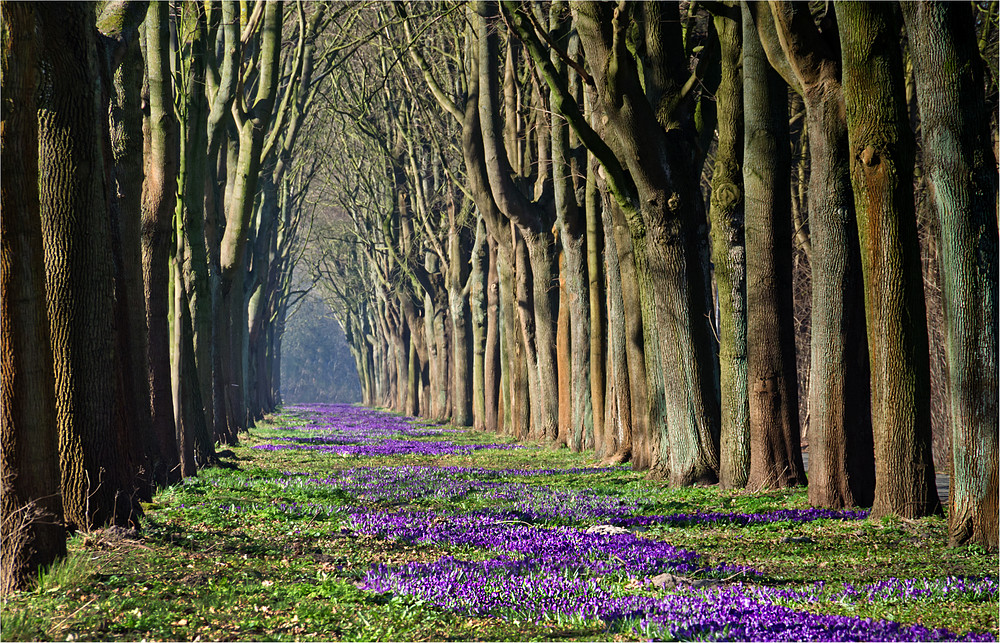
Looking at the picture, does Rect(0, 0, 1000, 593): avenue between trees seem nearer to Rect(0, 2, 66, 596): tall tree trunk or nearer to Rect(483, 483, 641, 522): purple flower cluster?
Rect(0, 2, 66, 596): tall tree trunk

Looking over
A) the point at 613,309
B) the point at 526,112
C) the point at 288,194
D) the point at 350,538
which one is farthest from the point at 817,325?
the point at 288,194

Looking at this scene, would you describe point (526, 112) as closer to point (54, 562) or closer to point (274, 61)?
point (274, 61)

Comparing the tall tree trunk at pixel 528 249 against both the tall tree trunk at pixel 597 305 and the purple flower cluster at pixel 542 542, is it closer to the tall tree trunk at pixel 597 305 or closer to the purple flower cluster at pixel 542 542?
the tall tree trunk at pixel 597 305

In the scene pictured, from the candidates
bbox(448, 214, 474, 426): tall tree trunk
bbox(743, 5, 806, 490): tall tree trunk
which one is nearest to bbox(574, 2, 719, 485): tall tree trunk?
bbox(743, 5, 806, 490): tall tree trunk

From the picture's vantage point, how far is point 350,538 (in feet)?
26.6

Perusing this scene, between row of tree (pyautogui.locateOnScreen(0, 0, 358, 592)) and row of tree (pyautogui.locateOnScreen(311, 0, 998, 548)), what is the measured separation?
496 centimetres

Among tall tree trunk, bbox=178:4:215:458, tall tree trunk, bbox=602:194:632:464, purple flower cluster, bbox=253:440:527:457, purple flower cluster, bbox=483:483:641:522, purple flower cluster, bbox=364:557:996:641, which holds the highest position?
tall tree trunk, bbox=178:4:215:458

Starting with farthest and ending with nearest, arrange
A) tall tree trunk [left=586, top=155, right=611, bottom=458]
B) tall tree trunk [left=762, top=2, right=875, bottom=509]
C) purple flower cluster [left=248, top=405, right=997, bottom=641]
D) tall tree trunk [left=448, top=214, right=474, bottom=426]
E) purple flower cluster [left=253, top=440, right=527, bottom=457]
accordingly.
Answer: tall tree trunk [left=448, top=214, right=474, bottom=426], purple flower cluster [left=253, top=440, right=527, bottom=457], tall tree trunk [left=586, top=155, right=611, bottom=458], tall tree trunk [left=762, top=2, right=875, bottom=509], purple flower cluster [left=248, top=405, right=997, bottom=641]

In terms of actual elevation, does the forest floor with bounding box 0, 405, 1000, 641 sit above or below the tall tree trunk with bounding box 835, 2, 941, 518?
below

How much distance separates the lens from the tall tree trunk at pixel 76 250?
275 inches

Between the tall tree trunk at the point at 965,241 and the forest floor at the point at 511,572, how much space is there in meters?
0.57

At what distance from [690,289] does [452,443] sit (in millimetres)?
11395

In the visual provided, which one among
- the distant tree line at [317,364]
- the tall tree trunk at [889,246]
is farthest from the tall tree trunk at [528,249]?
the distant tree line at [317,364]

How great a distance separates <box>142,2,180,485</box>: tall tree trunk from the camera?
11.9 meters
